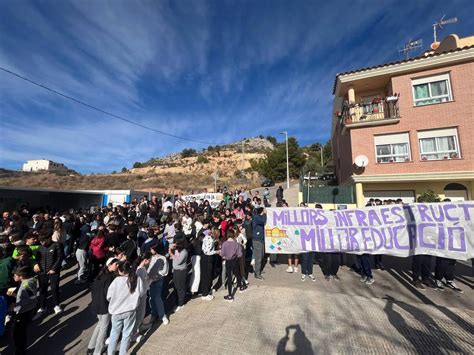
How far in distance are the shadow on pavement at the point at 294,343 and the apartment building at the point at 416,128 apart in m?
11.9

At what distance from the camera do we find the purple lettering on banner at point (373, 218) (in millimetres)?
6495

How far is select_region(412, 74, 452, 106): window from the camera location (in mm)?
12742

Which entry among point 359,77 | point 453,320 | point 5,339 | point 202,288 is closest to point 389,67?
point 359,77

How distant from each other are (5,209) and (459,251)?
825 inches

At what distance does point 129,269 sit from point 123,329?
96cm

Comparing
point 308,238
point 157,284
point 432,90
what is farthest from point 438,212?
point 432,90

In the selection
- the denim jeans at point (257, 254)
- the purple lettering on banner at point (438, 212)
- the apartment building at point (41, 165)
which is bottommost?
the denim jeans at point (257, 254)

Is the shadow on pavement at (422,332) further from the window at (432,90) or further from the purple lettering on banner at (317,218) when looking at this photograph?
the window at (432,90)

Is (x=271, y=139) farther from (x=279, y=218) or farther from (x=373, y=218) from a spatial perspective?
(x=373, y=218)

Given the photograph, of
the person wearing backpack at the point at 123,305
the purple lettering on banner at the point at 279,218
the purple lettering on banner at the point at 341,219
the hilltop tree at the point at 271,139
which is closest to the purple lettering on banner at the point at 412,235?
the purple lettering on banner at the point at 341,219

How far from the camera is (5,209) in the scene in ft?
43.8

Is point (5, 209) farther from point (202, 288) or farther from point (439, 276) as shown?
point (439, 276)

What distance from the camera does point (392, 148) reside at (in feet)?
45.0

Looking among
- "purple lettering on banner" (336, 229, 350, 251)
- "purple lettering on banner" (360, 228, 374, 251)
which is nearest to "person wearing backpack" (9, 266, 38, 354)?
"purple lettering on banner" (336, 229, 350, 251)
